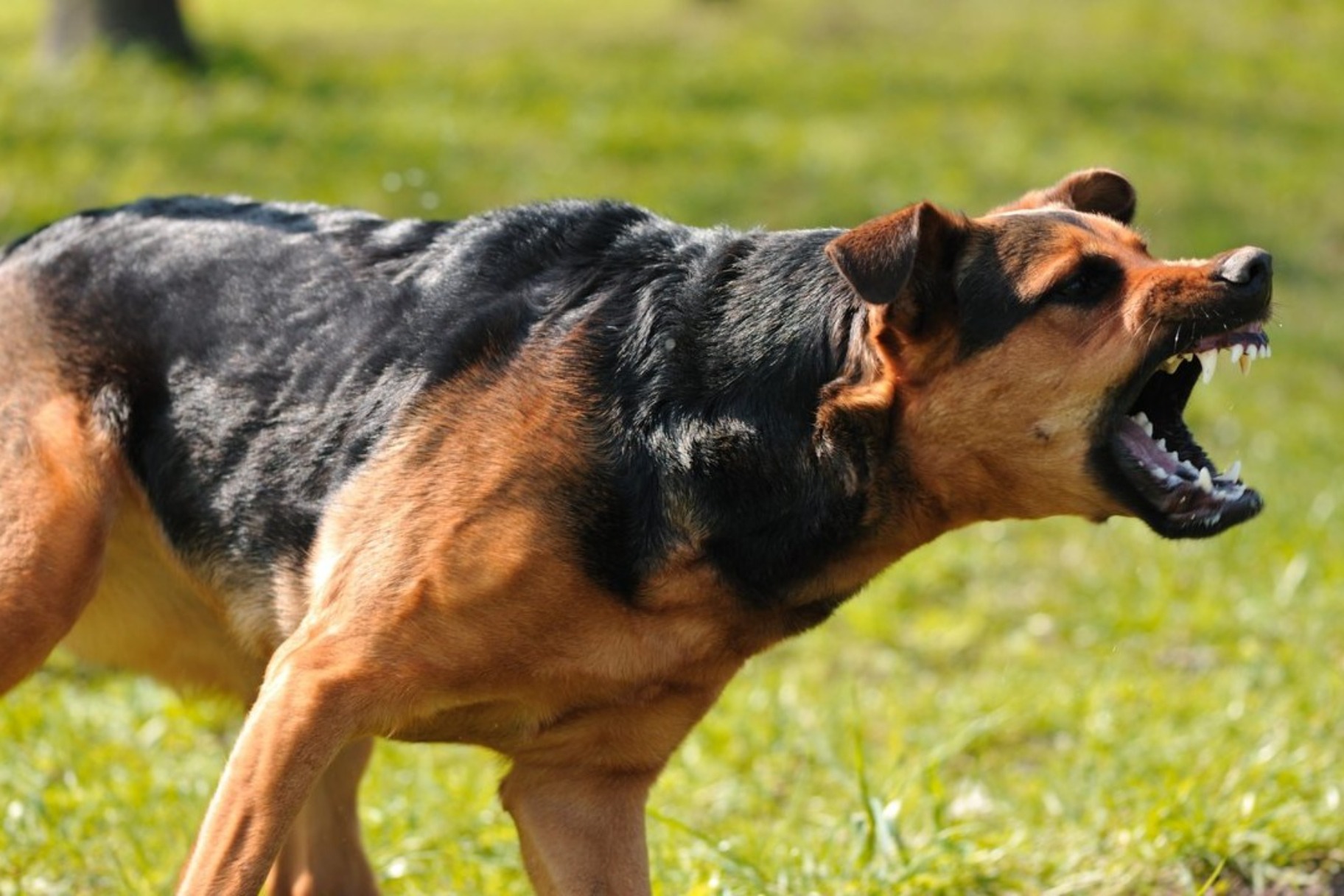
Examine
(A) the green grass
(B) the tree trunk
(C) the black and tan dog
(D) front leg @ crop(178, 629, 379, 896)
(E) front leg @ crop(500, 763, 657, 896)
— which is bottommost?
(A) the green grass

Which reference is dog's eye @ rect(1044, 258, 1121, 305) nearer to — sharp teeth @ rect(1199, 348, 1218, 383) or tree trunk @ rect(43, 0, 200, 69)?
sharp teeth @ rect(1199, 348, 1218, 383)

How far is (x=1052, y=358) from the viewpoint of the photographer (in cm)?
411

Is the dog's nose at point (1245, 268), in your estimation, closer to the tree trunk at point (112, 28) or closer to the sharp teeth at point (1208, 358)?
the sharp teeth at point (1208, 358)

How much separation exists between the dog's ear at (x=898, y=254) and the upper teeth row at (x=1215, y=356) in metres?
0.60

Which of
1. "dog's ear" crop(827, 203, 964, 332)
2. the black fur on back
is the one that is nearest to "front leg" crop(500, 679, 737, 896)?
the black fur on back

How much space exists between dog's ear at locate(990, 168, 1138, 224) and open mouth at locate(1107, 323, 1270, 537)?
0.76 meters

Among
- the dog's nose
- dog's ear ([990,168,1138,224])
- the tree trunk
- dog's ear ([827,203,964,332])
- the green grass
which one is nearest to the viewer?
dog's ear ([827,203,964,332])

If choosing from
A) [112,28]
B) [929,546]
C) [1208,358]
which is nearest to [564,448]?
[1208,358]

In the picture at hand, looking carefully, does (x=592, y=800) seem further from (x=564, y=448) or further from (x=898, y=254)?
(x=898, y=254)

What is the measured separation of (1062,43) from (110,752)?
583 inches

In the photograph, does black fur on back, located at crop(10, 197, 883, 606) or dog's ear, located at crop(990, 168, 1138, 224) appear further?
dog's ear, located at crop(990, 168, 1138, 224)

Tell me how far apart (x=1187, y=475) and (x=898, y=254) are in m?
0.88

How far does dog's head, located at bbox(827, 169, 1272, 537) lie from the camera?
160 inches

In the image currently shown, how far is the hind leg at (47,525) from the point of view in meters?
4.49
